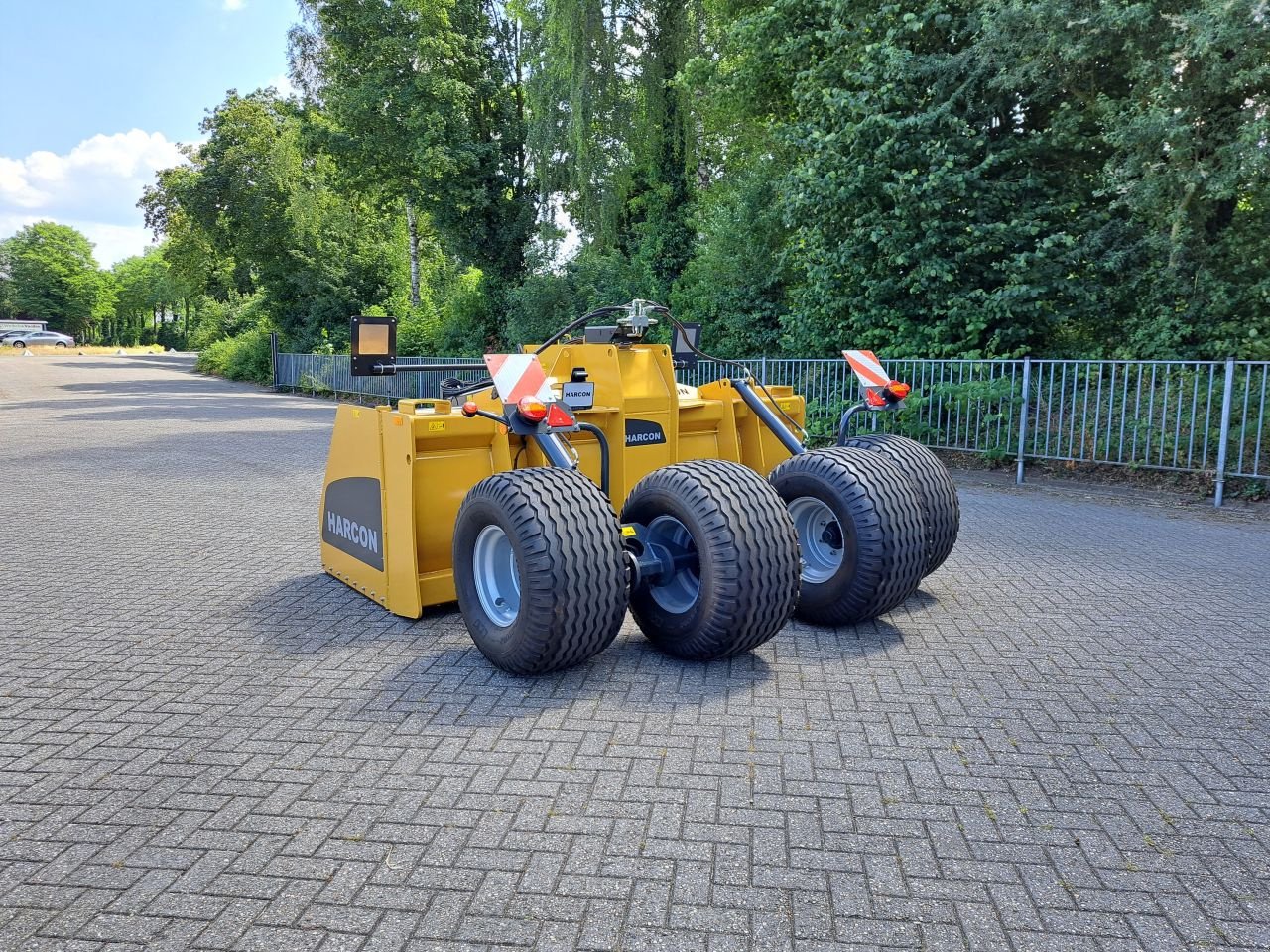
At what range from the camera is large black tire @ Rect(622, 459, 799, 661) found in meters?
4.18

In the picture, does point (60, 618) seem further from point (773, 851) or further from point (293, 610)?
point (773, 851)

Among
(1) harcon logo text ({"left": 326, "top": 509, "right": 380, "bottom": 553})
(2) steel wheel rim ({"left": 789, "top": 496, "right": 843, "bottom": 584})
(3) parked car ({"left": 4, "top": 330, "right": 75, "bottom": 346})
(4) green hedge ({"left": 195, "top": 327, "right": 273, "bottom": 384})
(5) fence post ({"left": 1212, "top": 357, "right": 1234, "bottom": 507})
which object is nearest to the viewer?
(2) steel wheel rim ({"left": 789, "top": 496, "right": 843, "bottom": 584})

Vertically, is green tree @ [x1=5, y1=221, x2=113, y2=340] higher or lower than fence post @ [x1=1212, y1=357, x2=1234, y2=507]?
higher

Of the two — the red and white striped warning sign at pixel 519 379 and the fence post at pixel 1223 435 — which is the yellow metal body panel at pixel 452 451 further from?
the fence post at pixel 1223 435

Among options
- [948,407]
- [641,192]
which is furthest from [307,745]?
[641,192]

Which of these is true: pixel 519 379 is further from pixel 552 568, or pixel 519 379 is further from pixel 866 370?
pixel 866 370

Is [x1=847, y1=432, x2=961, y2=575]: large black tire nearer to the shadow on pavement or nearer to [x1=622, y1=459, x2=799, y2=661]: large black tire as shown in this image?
the shadow on pavement

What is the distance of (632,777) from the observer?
3.27m

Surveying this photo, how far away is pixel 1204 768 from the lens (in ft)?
11.2

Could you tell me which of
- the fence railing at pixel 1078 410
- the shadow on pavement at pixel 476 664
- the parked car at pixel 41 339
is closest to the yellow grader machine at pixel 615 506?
the shadow on pavement at pixel 476 664

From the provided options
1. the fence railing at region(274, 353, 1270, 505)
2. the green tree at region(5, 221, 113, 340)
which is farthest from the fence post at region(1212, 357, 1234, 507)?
the green tree at region(5, 221, 113, 340)

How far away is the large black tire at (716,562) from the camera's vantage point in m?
4.18

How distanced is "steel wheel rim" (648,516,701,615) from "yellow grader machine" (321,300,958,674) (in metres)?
0.01

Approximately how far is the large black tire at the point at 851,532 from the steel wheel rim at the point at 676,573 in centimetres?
69
